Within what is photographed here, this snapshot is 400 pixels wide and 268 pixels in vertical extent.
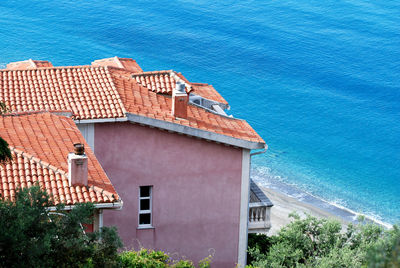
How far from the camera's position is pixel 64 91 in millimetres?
23266

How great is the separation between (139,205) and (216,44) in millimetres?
46613

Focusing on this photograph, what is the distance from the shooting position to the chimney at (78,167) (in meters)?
17.0

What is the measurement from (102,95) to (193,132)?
11.6 feet

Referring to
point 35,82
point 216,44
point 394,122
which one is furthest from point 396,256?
point 216,44

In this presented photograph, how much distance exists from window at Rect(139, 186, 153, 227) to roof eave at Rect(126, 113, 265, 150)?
2285 millimetres

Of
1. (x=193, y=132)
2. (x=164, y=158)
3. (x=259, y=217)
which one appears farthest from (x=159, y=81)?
(x=259, y=217)

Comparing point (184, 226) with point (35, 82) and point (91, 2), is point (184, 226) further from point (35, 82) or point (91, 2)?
point (91, 2)

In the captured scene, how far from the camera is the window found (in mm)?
22531

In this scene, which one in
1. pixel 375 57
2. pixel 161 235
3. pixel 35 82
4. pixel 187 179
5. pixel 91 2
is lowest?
pixel 161 235

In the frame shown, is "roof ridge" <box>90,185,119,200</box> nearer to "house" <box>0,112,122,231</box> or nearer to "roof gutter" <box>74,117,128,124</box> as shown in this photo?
"house" <box>0,112,122,231</box>

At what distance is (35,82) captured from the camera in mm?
23703

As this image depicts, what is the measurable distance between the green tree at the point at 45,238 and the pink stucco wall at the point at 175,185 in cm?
853

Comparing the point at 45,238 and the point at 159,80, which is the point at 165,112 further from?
the point at 45,238

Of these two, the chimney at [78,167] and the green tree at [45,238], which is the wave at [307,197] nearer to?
the chimney at [78,167]
